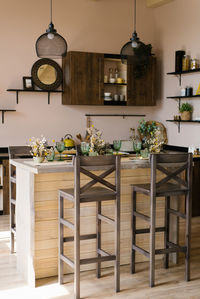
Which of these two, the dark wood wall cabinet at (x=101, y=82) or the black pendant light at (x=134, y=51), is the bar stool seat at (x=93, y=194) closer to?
the black pendant light at (x=134, y=51)

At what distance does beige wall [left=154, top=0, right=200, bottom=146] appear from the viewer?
248 inches

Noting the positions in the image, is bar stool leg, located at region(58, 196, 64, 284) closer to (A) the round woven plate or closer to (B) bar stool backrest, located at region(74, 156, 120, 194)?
(B) bar stool backrest, located at region(74, 156, 120, 194)

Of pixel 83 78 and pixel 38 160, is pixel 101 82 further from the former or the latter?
pixel 38 160

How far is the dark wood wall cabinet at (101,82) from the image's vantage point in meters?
6.47

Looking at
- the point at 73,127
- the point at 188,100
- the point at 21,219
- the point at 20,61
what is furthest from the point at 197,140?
the point at 21,219

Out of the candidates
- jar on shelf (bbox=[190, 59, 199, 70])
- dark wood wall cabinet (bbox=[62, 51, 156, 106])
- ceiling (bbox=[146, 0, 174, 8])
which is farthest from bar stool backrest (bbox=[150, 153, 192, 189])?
ceiling (bbox=[146, 0, 174, 8])

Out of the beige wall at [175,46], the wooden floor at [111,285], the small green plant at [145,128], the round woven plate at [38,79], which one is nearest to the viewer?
the wooden floor at [111,285]

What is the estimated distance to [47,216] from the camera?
3.73 m

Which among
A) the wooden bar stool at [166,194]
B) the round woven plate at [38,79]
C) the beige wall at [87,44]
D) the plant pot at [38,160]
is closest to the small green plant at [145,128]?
the beige wall at [87,44]

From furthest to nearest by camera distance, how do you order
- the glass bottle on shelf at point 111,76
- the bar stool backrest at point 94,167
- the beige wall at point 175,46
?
1. the glass bottle on shelf at point 111,76
2. the beige wall at point 175,46
3. the bar stool backrest at point 94,167

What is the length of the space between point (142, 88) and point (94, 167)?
3.82 m

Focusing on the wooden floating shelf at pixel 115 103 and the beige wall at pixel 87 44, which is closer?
the beige wall at pixel 87 44

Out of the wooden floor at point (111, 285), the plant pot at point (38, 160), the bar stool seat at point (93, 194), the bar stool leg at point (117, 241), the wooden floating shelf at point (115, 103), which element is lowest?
the wooden floor at point (111, 285)

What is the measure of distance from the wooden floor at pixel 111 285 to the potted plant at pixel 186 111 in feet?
8.84
